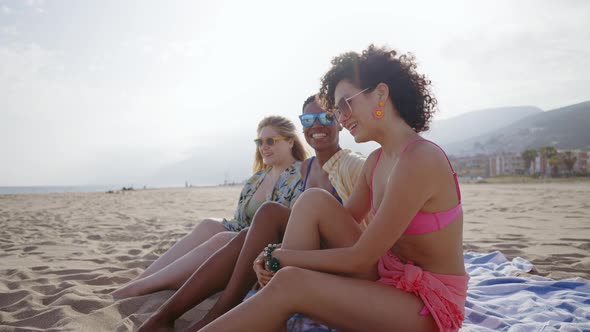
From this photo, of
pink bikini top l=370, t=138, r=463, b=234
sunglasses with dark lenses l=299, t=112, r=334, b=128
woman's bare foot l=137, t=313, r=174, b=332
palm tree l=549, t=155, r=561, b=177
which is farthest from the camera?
palm tree l=549, t=155, r=561, b=177

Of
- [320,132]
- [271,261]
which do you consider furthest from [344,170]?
[271,261]

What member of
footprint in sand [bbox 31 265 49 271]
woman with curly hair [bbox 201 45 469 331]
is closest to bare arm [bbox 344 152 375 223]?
woman with curly hair [bbox 201 45 469 331]

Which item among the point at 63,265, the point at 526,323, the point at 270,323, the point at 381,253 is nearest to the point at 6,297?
the point at 63,265

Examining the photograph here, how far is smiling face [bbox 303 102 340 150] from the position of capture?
3301 mm

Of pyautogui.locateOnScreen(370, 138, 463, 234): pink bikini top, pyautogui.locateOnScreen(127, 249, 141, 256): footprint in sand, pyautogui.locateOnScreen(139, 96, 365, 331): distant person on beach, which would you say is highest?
pyautogui.locateOnScreen(370, 138, 463, 234): pink bikini top

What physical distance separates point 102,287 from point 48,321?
0.81 m

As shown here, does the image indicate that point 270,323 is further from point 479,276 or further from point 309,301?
point 479,276

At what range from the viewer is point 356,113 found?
198cm

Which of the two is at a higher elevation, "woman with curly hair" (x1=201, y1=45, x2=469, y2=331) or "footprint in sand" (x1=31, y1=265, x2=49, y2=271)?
"woman with curly hair" (x1=201, y1=45, x2=469, y2=331)

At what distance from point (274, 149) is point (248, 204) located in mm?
643

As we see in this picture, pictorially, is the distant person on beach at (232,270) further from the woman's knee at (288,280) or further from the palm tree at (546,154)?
the palm tree at (546,154)

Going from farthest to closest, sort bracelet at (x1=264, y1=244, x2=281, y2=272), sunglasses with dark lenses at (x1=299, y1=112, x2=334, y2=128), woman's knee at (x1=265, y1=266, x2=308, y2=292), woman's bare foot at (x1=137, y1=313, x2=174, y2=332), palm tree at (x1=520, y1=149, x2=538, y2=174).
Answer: palm tree at (x1=520, y1=149, x2=538, y2=174) → sunglasses with dark lenses at (x1=299, y1=112, x2=334, y2=128) → woman's bare foot at (x1=137, y1=313, x2=174, y2=332) → bracelet at (x1=264, y1=244, x2=281, y2=272) → woman's knee at (x1=265, y1=266, x2=308, y2=292)

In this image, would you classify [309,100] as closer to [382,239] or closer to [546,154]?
[382,239]

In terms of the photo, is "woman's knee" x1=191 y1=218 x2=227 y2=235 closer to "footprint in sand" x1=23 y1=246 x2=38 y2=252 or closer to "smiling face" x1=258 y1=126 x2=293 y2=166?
"smiling face" x1=258 y1=126 x2=293 y2=166
